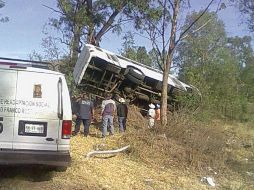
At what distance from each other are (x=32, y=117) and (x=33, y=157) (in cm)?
66

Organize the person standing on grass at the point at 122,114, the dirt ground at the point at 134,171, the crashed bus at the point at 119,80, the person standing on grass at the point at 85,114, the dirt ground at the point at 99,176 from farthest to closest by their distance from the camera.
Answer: the crashed bus at the point at 119,80
the person standing on grass at the point at 122,114
the person standing on grass at the point at 85,114
the dirt ground at the point at 134,171
the dirt ground at the point at 99,176

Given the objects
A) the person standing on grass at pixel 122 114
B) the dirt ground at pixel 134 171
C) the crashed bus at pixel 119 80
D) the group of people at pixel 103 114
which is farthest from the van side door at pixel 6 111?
the crashed bus at pixel 119 80

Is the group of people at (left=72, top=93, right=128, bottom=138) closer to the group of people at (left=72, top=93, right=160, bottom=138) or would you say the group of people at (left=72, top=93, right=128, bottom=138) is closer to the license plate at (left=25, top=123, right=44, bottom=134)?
the group of people at (left=72, top=93, right=160, bottom=138)

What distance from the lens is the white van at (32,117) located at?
7707 mm

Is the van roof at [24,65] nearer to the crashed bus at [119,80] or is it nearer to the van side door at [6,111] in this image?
the van side door at [6,111]

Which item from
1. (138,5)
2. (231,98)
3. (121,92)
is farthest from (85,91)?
(231,98)

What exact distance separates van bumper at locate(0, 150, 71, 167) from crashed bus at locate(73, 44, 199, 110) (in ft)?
31.0

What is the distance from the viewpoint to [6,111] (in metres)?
7.69

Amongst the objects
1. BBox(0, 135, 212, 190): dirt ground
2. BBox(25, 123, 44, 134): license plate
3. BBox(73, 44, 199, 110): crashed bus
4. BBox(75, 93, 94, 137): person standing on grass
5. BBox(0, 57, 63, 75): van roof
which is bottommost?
BBox(0, 135, 212, 190): dirt ground

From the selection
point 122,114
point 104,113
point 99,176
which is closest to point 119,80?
point 122,114

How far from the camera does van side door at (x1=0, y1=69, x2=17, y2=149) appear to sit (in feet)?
25.2

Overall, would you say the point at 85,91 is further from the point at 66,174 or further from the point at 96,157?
the point at 66,174

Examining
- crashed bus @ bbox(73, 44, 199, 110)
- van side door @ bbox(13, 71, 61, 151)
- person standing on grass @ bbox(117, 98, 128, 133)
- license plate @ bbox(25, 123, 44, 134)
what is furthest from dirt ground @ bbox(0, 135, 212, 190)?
crashed bus @ bbox(73, 44, 199, 110)

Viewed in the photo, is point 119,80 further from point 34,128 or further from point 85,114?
point 34,128
